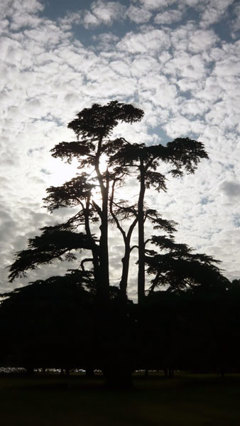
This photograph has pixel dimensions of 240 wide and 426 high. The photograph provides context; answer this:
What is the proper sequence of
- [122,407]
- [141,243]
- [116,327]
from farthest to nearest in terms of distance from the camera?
[141,243], [116,327], [122,407]

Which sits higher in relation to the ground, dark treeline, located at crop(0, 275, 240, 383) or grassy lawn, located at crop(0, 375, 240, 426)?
dark treeline, located at crop(0, 275, 240, 383)

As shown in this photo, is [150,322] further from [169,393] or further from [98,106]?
[98,106]

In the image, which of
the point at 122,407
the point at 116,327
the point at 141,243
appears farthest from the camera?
the point at 141,243

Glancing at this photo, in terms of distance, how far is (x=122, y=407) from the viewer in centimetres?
1155

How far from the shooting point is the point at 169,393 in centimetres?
1530

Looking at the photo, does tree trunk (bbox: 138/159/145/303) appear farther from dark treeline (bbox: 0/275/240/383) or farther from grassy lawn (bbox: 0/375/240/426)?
grassy lawn (bbox: 0/375/240/426)

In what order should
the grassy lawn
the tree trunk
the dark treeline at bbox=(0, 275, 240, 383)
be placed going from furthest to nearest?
the tree trunk
the dark treeline at bbox=(0, 275, 240, 383)
the grassy lawn

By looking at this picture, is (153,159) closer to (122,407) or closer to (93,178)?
(93,178)

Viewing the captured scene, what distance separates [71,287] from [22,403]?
19.0 feet

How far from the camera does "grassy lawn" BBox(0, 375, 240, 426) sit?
30.3 feet

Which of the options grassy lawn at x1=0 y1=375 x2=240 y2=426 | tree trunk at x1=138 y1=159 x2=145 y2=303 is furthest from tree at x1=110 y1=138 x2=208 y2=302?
grassy lawn at x1=0 y1=375 x2=240 y2=426

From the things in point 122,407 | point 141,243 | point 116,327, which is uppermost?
point 141,243

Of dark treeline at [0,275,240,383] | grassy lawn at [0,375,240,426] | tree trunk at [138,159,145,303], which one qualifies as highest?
tree trunk at [138,159,145,303]

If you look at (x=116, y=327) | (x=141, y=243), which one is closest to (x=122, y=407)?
(x=116, y=327)
